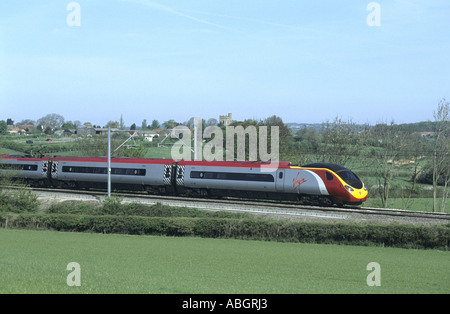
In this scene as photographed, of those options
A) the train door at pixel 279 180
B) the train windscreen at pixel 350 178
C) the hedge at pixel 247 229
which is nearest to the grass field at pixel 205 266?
the hedge at pixel 247 229

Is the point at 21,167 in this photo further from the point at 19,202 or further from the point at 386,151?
the point at 386,151

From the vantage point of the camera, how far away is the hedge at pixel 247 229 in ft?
70.2

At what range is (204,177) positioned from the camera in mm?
33625

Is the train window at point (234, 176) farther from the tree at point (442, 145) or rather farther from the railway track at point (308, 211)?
the tree at point (442, 145)

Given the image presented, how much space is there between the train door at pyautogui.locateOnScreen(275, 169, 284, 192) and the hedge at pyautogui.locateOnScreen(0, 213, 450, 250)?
659 centimetres

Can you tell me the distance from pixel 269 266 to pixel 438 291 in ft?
18.2

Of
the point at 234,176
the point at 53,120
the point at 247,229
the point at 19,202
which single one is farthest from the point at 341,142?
the point at 53,120

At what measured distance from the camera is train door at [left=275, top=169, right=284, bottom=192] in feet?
100

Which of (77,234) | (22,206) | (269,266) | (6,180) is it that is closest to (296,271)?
(269,266)

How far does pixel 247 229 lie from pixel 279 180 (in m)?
7.34

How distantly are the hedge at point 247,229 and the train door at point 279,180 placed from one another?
21.6 ft
